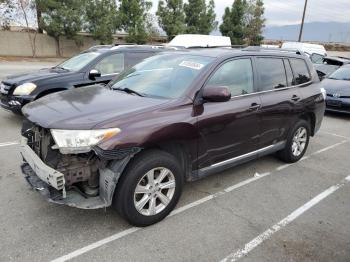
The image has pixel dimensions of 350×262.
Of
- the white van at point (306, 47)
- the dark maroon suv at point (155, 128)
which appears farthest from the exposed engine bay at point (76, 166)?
the white van at point (306, 47)

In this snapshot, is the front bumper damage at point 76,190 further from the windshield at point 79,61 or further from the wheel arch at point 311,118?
the windshield at point 79,61

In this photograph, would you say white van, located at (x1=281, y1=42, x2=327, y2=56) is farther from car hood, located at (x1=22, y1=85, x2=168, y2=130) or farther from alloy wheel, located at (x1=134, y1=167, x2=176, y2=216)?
alloy wheel, located at (x1=134, y1=167, x2=176, y2=216)

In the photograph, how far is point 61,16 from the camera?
87.8 ft

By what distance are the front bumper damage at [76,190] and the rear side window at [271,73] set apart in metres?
2.35

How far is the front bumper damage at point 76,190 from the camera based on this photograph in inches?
123

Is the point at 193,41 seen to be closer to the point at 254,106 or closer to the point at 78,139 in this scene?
the point at 254,106

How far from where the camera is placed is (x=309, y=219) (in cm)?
394

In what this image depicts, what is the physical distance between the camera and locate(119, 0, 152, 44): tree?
29134 millimetres

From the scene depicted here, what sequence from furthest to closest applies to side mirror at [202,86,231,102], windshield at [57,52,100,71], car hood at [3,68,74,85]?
1. windshield at [57,52,100,71]
2. car hood at [3,68,74,85]
3. side mirror at [202,86,231,102]

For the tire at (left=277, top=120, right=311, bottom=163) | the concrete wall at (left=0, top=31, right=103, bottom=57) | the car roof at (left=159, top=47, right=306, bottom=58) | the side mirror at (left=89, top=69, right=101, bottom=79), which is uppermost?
the car roof at (left=159, top=47, right=306, bottom=58)

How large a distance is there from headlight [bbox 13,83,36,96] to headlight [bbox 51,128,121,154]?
12.5 feet

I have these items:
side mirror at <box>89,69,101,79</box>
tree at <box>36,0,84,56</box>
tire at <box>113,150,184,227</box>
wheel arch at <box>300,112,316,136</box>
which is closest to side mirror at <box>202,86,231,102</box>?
tire at <box>113,150,184,227</box>

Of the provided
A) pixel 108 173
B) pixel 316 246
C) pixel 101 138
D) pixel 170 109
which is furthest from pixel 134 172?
pixel 316 246

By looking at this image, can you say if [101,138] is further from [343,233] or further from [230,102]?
[343,233]
